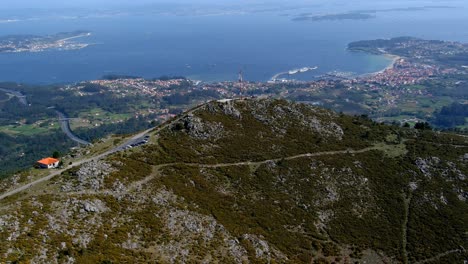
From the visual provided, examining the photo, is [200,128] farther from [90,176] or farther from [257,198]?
[90,176]

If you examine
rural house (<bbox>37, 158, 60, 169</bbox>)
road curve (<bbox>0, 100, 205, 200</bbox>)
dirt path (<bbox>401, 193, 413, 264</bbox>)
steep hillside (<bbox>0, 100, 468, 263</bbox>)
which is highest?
rural house (<bbox>37, 158, 60, 169</bbox>)

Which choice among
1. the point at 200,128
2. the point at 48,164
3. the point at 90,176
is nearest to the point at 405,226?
the point at 200,128

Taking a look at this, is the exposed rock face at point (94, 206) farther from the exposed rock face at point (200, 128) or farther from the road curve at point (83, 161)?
the exposed rock face at point (200, 128)

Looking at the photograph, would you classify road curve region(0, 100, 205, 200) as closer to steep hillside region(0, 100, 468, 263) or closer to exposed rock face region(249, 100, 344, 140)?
steep hillside region(0, 100, 468, 263)

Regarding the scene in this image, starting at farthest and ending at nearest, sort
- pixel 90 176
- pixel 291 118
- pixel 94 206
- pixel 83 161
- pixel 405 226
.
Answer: pixel 291 118 → pixel 405 226 → pixel 83 161 → pixel 90 176 → pixel 94 206

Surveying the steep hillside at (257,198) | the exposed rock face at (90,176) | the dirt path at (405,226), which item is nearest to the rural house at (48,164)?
the steep hillside at (257,198)

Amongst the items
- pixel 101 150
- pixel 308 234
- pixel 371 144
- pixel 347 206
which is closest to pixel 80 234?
pixel 101 150

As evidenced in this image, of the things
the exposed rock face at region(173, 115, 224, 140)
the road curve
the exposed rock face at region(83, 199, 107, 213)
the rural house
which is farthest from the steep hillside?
the rural house

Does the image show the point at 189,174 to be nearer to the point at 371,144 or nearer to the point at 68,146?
the point at 371,144
